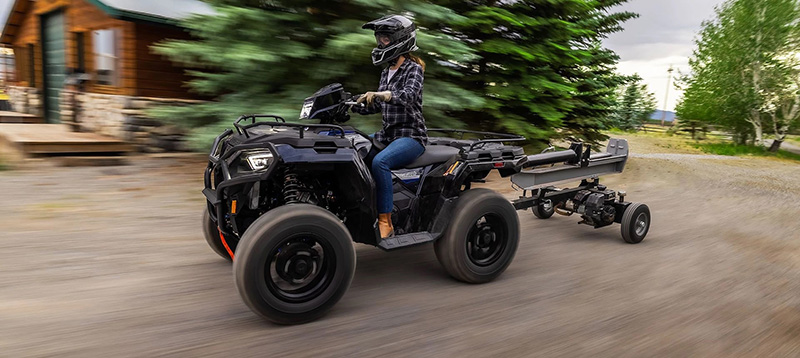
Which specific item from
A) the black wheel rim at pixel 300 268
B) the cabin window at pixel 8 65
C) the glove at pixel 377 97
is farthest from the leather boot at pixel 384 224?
the cabin window at pixel 8 65

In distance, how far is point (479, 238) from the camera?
176 inches

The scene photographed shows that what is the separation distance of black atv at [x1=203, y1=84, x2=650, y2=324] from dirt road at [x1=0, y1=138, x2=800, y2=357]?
276 millimetres

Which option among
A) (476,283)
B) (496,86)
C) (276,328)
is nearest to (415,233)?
(476,283)

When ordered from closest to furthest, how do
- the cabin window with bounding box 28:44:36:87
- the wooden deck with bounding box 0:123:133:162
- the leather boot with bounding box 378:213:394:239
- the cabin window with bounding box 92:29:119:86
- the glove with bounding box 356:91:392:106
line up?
1. the glove with bounding box 356:91:392:106
2. the leather boot with bounding box 378:213:394:239
3. the wooden deck with bounding box 0:123:133:162
4. the cabin window with bounding box 92:29:119:86
5. the cabin window with bounding box 28:44:36:87

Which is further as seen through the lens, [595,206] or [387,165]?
[595,206]

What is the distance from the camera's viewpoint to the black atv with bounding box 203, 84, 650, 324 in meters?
3.41

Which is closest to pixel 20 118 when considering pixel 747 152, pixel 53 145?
pixel 53 145

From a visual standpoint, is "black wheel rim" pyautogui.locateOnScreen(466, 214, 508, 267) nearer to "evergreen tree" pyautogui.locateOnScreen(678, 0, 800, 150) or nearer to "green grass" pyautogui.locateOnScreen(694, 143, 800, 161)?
"green grass" pyautogui.locateOnScreen(694, 143, 800, 161)

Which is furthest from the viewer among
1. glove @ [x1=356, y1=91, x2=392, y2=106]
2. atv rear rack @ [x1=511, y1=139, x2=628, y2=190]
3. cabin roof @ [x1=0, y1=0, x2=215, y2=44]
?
cabin roof @ [x1=0, y1=0, x2=215, y2=44]

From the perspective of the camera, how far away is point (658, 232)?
21.5 ft

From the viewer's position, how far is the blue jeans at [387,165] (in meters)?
4.04

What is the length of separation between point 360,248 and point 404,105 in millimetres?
1754

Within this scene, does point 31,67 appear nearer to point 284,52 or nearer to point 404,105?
point 284,52

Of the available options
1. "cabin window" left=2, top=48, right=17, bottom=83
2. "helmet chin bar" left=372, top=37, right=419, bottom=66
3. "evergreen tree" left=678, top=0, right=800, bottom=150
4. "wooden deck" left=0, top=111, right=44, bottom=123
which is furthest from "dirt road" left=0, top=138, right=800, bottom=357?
"evergreen tree" left=678, top=0, right=800, bottom=150
